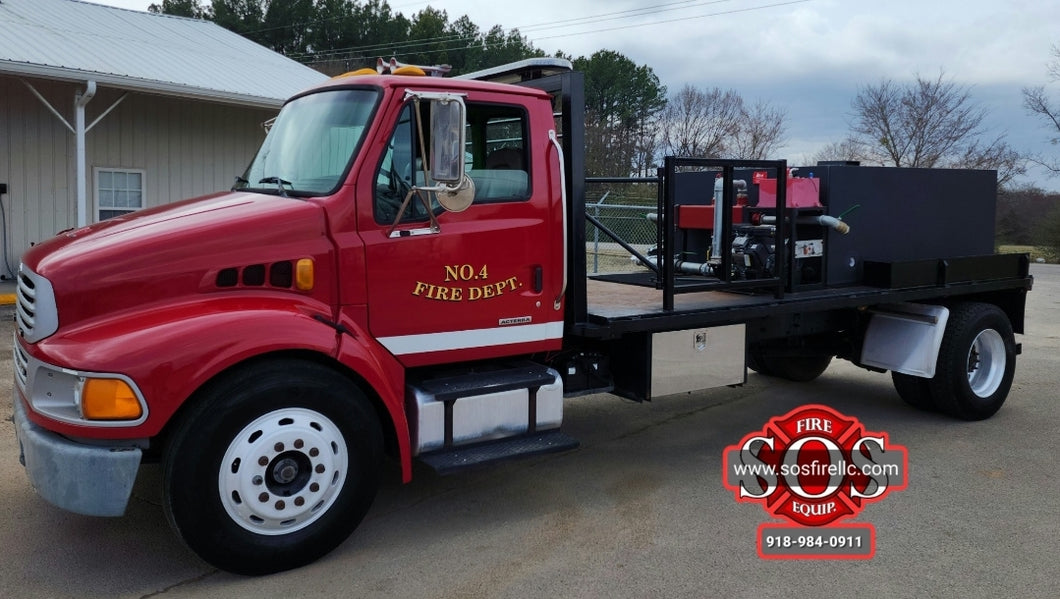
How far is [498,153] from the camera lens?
5.18m

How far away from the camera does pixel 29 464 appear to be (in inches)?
156

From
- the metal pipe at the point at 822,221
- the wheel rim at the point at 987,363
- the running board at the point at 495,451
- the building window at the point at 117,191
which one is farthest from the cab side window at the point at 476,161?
the building window at the point at 117,191

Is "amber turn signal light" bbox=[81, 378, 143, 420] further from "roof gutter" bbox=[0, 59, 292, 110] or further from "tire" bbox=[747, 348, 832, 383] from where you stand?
"roof gutter" bbox=[0, 59, 292, 110]

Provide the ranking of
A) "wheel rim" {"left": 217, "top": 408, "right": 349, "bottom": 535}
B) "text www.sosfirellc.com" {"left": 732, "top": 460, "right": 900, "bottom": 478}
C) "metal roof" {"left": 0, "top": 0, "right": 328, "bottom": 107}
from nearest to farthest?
1. "wheel rim" {"left": 217, "top": 408, "right": 349, "bottom": 535}
2. "text www.sosfirellc.com" {"left": 732, "top": 460, "right": 900, "bottom": 478}
3. "metal roof" {"left": 0, "top": 0, "right": 328, "bottom": 107}

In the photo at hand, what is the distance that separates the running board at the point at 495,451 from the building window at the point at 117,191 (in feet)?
39.9

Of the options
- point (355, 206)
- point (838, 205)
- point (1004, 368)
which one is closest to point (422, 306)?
point (355, 206)

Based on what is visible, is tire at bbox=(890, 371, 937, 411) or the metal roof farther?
the metal roof

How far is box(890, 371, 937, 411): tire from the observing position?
24.1ft

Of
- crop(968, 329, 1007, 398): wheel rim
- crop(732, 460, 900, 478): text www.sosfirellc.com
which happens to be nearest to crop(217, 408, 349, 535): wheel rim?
crop(732, 460, 900, 478): text www.sosfirellc.com

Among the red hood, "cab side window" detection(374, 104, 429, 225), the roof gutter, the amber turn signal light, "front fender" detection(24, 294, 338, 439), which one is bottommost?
the amber turn signal light

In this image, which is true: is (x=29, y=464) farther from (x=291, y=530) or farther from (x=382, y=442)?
(x=382, y=442)

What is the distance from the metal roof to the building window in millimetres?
1952

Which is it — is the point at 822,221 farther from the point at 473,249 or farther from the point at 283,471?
the point at 283,471

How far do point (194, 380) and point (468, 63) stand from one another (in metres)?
41.7
